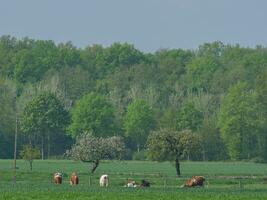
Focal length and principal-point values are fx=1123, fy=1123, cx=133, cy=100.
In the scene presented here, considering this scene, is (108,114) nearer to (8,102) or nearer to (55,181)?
(8,102)

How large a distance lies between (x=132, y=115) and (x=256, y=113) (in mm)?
16922


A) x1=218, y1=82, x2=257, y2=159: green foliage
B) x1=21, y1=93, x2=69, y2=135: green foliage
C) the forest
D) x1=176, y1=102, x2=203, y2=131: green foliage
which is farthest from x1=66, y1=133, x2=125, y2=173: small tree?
x1=21, y1=93, x2=69, y2=135: green foliage

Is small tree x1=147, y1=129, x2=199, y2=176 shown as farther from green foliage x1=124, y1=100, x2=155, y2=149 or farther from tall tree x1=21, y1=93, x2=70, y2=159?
tall tree x1=21, y1=93, x2=70, y2=159

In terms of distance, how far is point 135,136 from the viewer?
151 m

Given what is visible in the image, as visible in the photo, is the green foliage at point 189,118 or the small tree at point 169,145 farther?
the green foliage at point 189,118

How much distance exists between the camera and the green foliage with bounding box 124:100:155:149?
15012 centimetres

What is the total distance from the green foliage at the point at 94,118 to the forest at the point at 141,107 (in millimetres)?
132

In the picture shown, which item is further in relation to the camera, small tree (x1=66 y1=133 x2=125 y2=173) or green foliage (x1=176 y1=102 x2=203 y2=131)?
green foliage (x1=176 y1=102 x2=203 y2=131)

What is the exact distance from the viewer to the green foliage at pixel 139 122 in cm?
15012

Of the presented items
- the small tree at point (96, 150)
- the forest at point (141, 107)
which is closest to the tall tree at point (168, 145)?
the small tree at point (96, 150)

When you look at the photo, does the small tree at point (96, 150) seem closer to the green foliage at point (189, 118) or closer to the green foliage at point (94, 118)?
the green foliage at point (189, 118)

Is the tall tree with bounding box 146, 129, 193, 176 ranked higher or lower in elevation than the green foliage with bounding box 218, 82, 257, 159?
lower

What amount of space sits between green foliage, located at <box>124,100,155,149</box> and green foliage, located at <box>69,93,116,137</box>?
7.56 ft

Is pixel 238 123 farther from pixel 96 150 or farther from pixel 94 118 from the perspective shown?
pixel 96 150
